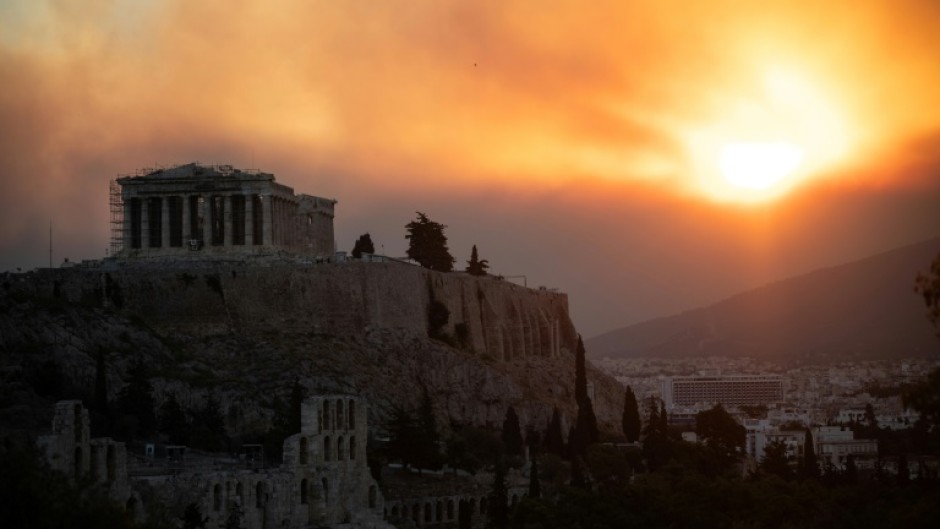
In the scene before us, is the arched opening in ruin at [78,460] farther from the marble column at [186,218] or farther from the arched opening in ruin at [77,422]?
the marble column at [186,218]

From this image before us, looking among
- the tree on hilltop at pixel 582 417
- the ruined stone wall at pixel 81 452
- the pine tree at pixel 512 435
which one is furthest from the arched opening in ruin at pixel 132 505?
the pine tree at pixel 512 435

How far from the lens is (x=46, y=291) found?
340ft

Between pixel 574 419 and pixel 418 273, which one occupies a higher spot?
pixel 418 273

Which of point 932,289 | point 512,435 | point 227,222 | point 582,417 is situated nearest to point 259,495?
point 932,289

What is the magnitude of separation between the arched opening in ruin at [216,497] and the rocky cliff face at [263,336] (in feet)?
65.2

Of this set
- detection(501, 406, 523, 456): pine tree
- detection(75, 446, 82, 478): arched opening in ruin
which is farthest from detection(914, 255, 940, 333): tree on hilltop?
detection(501, 406, 523, 456): pine tree

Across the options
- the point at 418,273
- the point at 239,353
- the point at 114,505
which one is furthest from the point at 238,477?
the point at 418,273

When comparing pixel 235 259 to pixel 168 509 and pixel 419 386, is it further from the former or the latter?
pixel 168 509

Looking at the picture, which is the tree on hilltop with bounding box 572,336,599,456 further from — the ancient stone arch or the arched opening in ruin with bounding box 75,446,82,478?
the arched opening in ruin with bounding box 75,446,82,478

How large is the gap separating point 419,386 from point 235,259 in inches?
429

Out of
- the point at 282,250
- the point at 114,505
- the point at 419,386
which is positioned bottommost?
the point at 114,505

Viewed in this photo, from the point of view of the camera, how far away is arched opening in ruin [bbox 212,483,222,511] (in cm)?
7049

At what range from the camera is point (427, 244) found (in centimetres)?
12762

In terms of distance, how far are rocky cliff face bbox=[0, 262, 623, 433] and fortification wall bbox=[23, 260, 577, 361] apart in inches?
2.6
